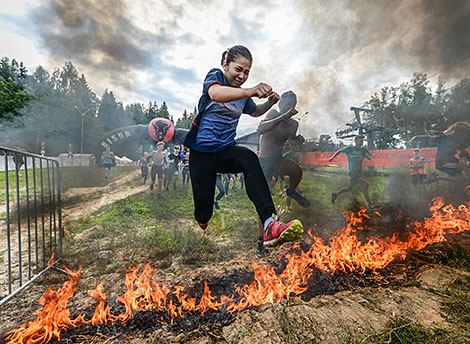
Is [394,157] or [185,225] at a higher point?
[394,157]

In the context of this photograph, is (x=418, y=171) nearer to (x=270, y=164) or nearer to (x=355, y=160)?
(x=355, y=160)

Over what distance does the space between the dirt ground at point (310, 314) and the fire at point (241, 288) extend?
0.59ft

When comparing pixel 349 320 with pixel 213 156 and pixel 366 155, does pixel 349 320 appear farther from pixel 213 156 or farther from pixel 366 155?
pixel 366 155

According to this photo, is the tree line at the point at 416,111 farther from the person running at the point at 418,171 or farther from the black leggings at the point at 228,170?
the black leggings at the point at 228,170

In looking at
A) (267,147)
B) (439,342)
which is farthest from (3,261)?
(439,342)

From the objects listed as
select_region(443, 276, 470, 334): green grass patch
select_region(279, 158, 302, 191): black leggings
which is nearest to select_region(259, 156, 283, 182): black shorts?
select_region(279, 158, 302, 191): black leggings

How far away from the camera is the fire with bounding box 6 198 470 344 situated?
7.47ft

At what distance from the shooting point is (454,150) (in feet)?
19.4

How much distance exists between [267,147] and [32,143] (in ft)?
41.6

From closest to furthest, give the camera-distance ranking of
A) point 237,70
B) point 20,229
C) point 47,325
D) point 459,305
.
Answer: point 237,70 < point 47,325 < point 459,305 < point 20,229

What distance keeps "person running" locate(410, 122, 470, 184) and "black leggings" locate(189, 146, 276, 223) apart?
5893 millimetres

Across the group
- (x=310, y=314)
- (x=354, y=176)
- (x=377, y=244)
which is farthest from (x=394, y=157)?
(x=310, y=314)

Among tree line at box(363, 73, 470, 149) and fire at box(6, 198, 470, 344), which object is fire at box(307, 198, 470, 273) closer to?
fire at box(6, 198, 470, 344)

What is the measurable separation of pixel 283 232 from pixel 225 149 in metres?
0.93
